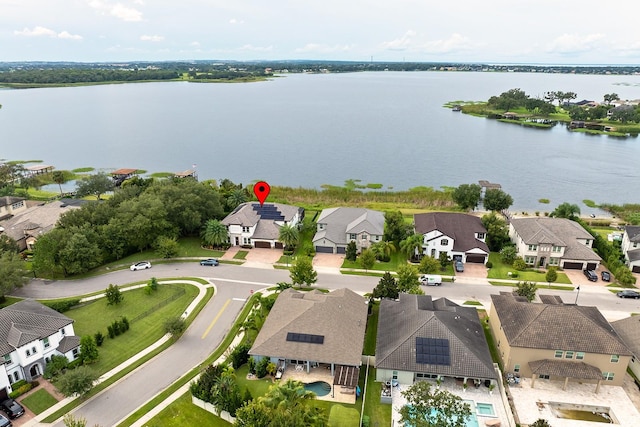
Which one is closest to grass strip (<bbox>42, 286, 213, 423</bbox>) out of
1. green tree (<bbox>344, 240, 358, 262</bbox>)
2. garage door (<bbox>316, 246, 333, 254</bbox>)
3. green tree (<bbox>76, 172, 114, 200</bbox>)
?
garage door (<bbox>316, 246, 333, 254</bbox>)

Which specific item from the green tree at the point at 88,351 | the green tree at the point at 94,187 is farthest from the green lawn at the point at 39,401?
the green tree at the point at 94,187

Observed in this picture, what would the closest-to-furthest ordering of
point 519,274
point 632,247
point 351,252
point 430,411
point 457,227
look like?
point 430,411, point 519,274, point 632,247, point 351,252, point 457,227

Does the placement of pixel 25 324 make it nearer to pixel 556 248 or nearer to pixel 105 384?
pixel 105 384

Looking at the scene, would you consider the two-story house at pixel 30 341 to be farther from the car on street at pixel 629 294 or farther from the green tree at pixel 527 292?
the car on street at pixel 629 294

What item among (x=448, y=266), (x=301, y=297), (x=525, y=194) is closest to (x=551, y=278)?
(x=448, y=266)

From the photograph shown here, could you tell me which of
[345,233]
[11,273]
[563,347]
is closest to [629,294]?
[563,347]

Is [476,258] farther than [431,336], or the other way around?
[476,258]

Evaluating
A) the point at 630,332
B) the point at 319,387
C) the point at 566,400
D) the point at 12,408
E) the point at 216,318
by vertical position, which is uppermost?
the point at 630,332
